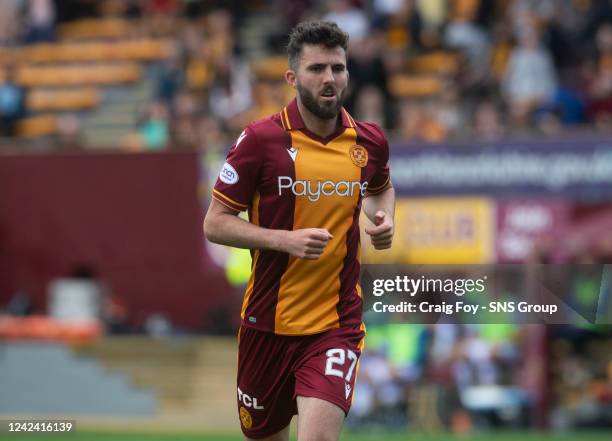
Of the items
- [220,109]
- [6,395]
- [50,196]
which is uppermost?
[220,109]

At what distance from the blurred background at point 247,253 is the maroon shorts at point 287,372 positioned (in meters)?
7.54

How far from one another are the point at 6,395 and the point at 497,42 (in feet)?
24.5

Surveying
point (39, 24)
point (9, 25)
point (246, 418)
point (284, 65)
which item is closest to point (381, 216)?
Result: point (246, 418)

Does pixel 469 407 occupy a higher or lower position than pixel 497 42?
lower

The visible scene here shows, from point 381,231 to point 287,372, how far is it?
0.87 m

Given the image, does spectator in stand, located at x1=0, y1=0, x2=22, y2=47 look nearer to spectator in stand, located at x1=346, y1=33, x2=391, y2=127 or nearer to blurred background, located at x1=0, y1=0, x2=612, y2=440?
blurred background, located at x1=0, y1=0, x2=612, y2=440

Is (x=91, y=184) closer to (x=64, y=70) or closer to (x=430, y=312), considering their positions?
(x=64, y=70)

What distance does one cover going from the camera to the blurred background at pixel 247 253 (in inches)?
623

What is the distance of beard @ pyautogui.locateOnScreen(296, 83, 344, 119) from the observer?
23.2 ft

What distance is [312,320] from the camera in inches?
283

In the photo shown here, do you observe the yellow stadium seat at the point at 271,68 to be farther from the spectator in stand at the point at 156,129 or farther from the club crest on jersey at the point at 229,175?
the club crest on jersey at the point at 229,175

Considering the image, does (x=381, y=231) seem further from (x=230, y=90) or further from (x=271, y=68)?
(x=271, y=68)

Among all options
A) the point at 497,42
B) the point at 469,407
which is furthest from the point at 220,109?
the point at 469,407

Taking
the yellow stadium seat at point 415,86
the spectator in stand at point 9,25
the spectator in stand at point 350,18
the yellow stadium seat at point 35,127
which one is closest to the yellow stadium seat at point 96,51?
the spectator in stand at point 9,25
